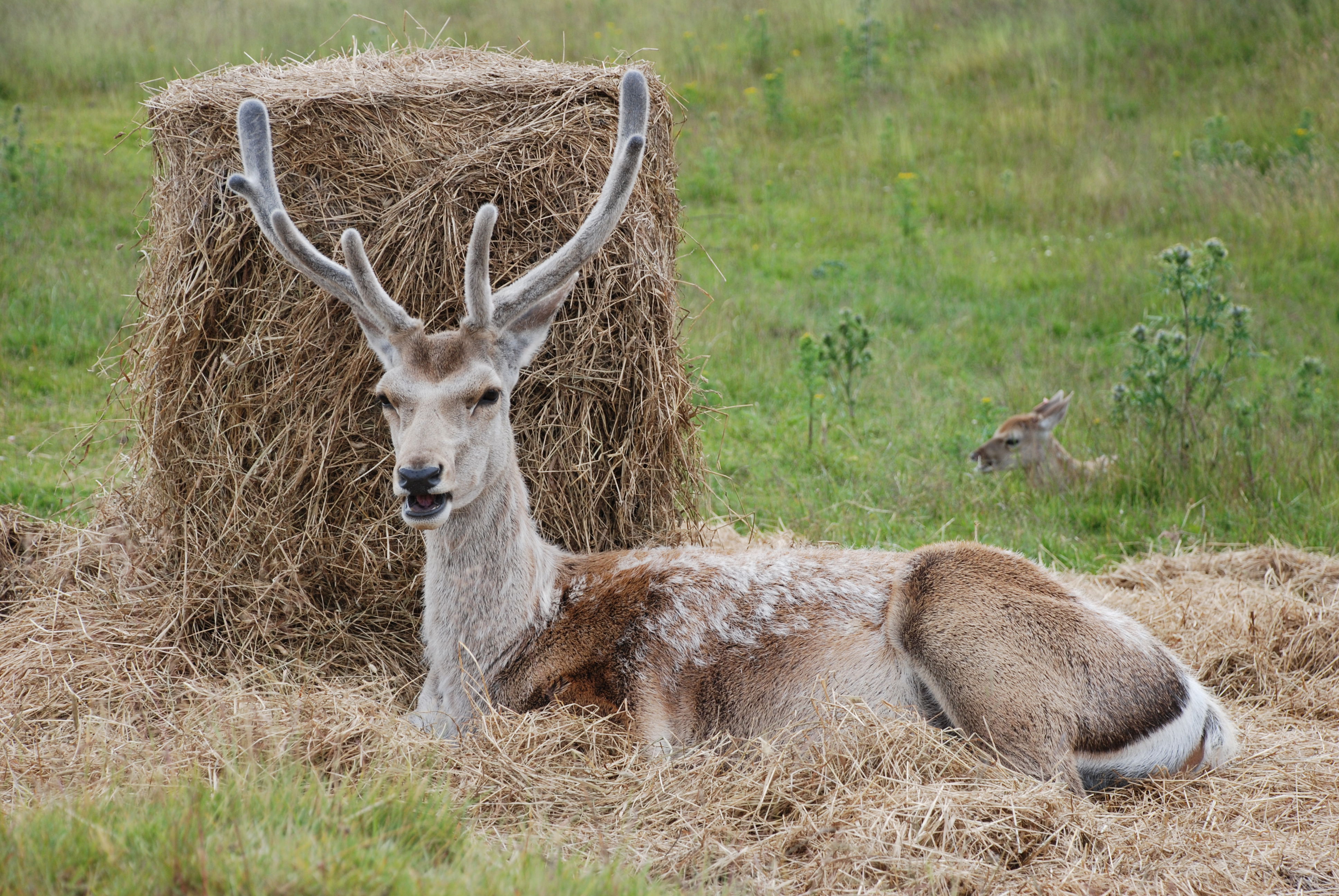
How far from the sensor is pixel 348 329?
4766 millimetres

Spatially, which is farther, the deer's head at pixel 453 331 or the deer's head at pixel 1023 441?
the deer's head at pixel 1023 441

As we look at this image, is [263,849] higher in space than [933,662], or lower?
higher

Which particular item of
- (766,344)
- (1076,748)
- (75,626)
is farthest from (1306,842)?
(766,344)

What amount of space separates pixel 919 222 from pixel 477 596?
356 inches

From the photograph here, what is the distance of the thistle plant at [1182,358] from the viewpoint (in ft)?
23.6

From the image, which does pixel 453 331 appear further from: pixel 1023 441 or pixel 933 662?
pixel 1023 441

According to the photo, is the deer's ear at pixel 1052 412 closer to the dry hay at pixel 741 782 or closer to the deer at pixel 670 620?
the dry hay at pixel 741 782

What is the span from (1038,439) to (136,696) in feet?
18.4

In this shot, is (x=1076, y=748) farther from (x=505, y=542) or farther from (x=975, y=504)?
(x=975, y=504)

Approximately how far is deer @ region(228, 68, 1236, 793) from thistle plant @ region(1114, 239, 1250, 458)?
3.41m

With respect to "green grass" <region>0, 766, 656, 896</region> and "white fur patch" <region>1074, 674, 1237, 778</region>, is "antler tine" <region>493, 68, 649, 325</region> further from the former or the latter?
"white fur patch" <region>1074, 674, 1237, 778</region>

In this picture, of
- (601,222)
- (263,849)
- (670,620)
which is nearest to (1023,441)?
(670,620)

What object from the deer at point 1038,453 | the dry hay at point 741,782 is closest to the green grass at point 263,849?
the dry hay at point 741,782

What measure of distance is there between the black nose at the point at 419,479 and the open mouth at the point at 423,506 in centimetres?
4
